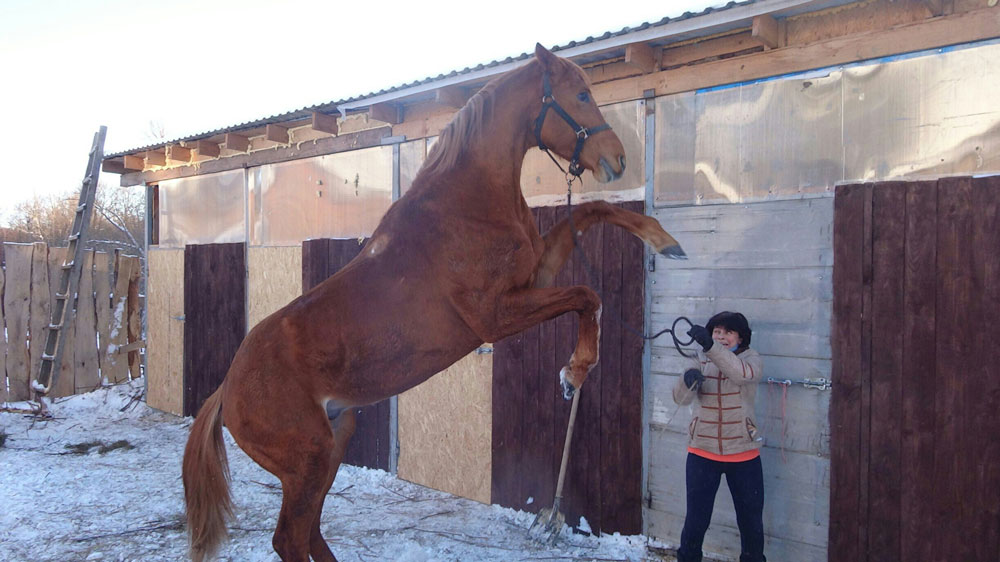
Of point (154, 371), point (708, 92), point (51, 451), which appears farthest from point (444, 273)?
point (154, 371)

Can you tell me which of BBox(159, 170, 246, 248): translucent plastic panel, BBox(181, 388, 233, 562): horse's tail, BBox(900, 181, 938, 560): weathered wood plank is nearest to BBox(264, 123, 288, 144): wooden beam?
BBox(159, 170, 246, 248): translucent plastic panel

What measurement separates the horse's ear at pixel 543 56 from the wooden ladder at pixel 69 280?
8.65m

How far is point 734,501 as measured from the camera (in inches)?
149

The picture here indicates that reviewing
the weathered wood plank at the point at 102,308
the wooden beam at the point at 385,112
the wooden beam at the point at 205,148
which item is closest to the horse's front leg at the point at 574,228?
the wooden beam at the point at 385,112

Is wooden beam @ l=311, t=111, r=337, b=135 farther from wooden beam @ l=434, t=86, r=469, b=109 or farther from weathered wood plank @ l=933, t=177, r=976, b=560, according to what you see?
weathered wood plank @ l=933, t=177, r=976, b=560

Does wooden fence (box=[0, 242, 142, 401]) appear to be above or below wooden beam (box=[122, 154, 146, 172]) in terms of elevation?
below

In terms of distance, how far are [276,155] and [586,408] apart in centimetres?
533

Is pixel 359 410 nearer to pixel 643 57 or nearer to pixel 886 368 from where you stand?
pixel 643 57

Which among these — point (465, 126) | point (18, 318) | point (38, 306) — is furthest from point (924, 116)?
point (18, 318)

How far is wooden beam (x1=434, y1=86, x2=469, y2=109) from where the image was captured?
5723 mm

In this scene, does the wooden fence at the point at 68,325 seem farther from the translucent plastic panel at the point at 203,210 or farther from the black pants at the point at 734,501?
the black pants at the point at 734,501

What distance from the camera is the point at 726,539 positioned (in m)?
4.30

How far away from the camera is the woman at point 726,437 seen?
3709 millimetres

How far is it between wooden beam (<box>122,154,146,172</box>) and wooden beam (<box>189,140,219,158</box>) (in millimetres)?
1826
